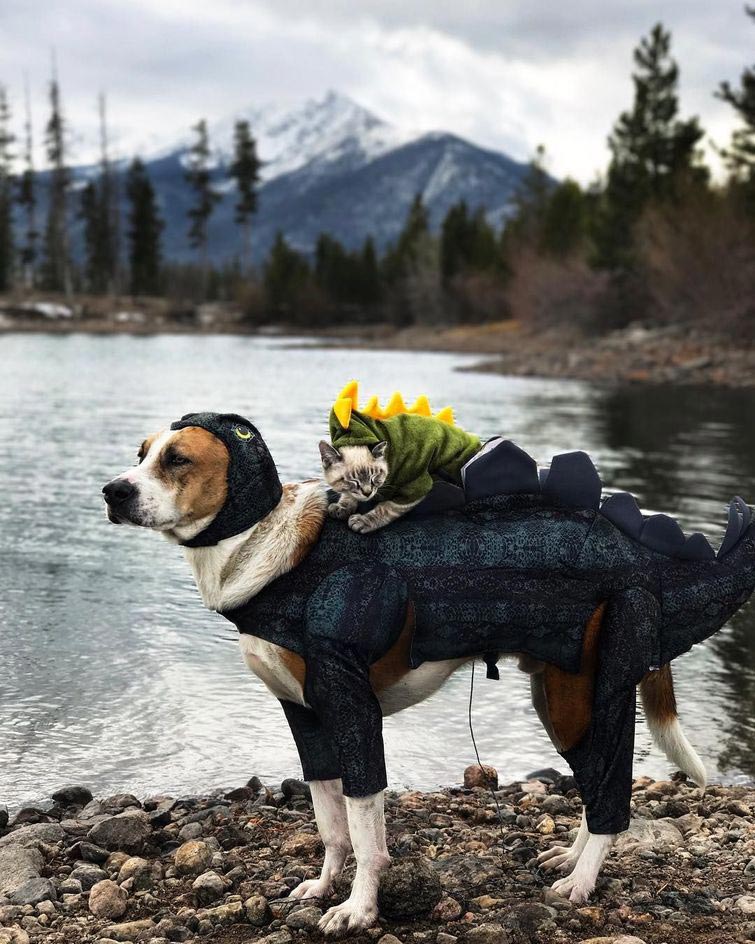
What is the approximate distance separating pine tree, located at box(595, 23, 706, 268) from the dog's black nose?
52.5 metres

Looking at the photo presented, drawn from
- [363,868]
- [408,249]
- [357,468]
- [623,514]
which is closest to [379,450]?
[357,468]

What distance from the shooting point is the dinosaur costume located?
11.8ft

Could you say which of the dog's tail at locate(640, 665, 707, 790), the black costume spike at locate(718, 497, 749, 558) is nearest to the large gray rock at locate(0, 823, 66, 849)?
the dog's tail at locate(640, 665, 707, 790)

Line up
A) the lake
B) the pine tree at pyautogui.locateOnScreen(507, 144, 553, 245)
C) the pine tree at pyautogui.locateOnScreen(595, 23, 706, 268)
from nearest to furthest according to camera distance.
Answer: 1. the lake
2. the pine tree at pyautogui.locateOnScreen(595, 23, 706, 268)
3. the pine tree at pyautogui.locateOnScreen(507, 144, 553, 245)

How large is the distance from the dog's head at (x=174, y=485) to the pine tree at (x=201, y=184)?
9307 centimetres

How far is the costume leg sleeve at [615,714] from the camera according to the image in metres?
3.74

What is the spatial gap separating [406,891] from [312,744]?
55 cm

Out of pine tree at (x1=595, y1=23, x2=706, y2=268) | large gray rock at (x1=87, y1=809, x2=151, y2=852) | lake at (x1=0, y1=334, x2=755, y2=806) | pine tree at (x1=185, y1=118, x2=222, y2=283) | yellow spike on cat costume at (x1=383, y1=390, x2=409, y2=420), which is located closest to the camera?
yellow spike on cat costume at (x1=383, y1=390, x2=409, y2=420)

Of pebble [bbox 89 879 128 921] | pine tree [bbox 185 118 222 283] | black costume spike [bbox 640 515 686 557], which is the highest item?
pine tree [bbox 185 118 222 283]

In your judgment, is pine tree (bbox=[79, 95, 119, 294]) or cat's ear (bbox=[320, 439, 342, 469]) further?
pine tree (bbox=[79, 95, 119, 294])

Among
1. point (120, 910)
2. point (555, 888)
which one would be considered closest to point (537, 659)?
point (555, 888)

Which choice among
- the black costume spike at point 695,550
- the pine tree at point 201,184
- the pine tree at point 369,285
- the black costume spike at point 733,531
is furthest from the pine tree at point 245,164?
the black costume spike at point 695,550

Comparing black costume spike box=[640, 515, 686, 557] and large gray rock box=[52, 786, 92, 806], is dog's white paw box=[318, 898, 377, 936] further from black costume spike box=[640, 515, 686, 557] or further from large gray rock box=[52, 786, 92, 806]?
large gray rock box=[52, 786, 92, 806]

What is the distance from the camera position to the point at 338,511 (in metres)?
3.64
